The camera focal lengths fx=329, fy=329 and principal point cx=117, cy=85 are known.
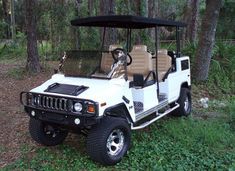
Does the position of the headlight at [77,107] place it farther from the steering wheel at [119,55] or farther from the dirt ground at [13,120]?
the dirt ground at [13,120]

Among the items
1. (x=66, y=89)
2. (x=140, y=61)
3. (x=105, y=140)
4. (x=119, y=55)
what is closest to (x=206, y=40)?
(x=140, y=61)

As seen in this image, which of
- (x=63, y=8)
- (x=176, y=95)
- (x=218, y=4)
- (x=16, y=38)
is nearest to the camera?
(x=176, y=95)

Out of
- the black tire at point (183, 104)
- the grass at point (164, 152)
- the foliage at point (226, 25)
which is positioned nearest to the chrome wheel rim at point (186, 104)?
the black tire at point (183, 104)

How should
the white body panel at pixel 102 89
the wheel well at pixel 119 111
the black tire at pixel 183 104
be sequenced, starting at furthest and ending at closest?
the black tire at pixel 183 104, the wheel well at pixel 119 111, the white body panel at pixel 102 89

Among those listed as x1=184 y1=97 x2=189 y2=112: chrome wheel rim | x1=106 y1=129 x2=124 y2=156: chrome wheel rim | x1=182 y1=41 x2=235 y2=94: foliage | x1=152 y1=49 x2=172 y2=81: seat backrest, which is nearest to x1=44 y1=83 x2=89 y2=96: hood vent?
x1=106 y1=129 x2=124 y2=156: chrome wheel rim

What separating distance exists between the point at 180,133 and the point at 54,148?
7.95ft

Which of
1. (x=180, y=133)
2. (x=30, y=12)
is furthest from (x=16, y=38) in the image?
(x=180, y=133)

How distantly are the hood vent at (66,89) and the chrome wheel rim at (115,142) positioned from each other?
0.81 meters

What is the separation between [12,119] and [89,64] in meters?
2.68

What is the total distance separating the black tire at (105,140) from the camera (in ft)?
15.7

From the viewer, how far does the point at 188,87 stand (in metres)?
8.10

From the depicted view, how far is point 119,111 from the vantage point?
5297 mm

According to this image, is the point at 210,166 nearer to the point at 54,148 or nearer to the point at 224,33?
the point at 54,148

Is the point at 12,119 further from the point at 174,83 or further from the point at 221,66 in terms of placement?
the point at 221,66
